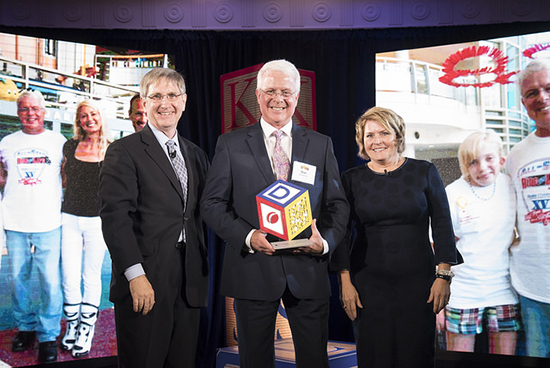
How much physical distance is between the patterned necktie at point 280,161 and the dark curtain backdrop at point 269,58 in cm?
216

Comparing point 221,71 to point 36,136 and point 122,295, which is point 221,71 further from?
point 122,295

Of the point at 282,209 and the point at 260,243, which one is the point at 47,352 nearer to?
the point at 260,243

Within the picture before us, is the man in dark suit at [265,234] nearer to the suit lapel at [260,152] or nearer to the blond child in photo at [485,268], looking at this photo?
the suit lapel at [260,152]

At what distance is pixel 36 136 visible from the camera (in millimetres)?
3561

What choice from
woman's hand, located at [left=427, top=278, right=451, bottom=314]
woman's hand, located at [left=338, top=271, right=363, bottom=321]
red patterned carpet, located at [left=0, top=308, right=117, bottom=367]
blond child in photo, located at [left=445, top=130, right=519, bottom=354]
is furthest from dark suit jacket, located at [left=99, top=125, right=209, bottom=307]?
blond child in photo, located at [left=445, top=130, right=519, bottom=354]

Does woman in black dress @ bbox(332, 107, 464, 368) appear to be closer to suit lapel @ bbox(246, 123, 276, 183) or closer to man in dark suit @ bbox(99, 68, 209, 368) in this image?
suit lapel @ bbox(246, 123, 276, 183)

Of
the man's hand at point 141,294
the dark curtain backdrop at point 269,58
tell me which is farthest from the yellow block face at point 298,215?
the dark curtain backdrop at point 269,58

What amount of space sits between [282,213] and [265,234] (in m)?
0.15

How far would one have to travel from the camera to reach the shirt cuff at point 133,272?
82.2 inches

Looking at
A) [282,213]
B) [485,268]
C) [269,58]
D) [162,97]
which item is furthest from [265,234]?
[269,58]

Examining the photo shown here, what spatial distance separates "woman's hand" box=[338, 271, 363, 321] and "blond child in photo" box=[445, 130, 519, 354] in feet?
4.75

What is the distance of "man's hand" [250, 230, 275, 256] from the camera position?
195 centimetres

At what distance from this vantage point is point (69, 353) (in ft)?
11.6

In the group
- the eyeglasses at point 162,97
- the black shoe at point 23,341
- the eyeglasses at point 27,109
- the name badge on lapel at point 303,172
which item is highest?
the eyeglasses at point 27,109
